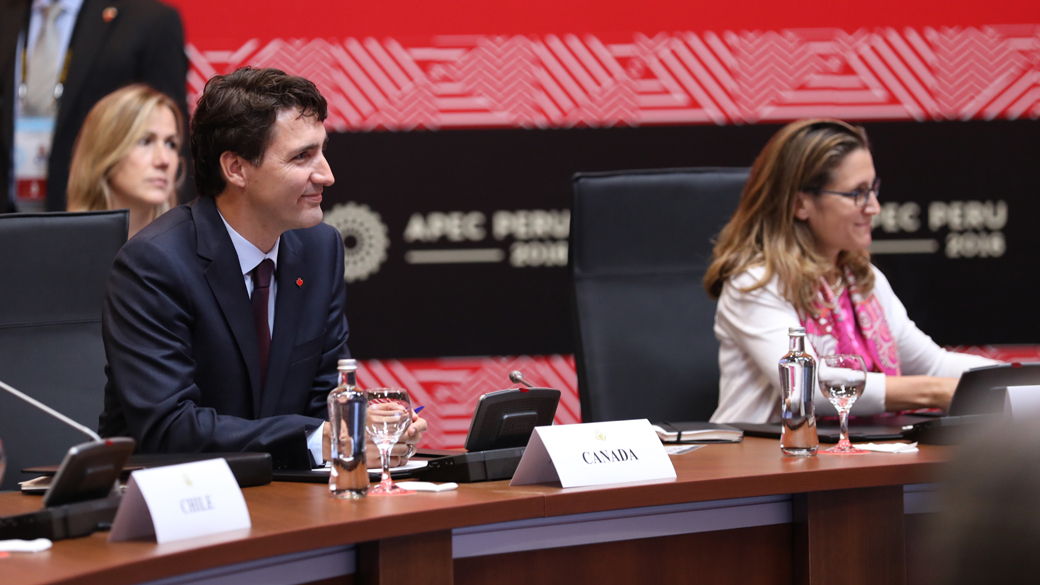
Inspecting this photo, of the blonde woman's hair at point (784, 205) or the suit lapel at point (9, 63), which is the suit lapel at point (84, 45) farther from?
the blonde woman's hair at point (784, 205)

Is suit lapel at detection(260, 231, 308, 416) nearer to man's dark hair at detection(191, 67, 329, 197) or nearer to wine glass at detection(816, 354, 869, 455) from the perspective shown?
man's dark hair at detection(191, 67, 329, 197)

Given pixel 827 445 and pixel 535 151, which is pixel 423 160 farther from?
pixel 827 445

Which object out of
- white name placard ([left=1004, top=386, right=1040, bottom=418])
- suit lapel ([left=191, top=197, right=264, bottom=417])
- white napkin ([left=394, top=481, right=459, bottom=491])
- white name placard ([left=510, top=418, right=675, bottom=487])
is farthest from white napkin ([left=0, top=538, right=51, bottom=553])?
white name placard ([left=1004, top=386, right=1040, bottom=418])

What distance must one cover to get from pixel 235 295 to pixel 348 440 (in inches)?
22.3

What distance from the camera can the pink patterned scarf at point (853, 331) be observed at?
2.33 m

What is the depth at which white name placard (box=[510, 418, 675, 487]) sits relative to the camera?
4.54ft

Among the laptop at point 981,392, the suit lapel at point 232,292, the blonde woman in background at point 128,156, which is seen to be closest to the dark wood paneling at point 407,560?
the suit lapel at point 232,292

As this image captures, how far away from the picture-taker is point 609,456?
1424 millimetres

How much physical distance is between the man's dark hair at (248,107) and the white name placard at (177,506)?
0.83 m

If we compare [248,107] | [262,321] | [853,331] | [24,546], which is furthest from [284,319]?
[853,331]

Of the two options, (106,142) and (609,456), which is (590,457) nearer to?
(609,456)

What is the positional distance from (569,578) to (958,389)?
0.77 m

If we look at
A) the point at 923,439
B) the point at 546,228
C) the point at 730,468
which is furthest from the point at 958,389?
the point at 546,228

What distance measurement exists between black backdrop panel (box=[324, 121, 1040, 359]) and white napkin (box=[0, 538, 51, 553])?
230cm
